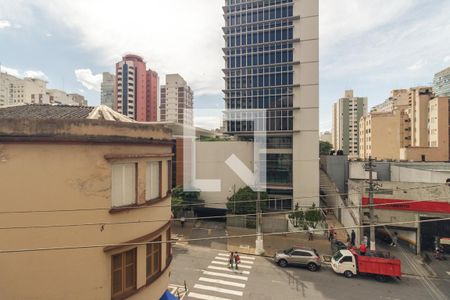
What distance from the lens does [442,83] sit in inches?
2697

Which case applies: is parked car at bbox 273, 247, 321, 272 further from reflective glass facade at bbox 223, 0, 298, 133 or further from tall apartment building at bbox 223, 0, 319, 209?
reflective glass facade at bbox 223, 0, 298, 133

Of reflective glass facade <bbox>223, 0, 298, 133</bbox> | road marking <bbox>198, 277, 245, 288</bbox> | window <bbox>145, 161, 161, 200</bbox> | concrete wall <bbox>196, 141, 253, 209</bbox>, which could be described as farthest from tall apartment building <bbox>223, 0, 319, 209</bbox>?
window <bbox>145, 161, 161, 200</bbox>

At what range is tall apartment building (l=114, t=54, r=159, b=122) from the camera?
74.3 m

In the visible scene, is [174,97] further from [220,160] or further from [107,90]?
[220,160]

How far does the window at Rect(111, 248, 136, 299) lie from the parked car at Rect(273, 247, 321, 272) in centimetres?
1459

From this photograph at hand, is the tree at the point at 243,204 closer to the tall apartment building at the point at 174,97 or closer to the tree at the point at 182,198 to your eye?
the tree at the point at 182,198

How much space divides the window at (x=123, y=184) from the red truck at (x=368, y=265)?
52.6 feet

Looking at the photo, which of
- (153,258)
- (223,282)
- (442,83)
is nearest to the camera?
(153,258)

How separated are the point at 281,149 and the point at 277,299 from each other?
22739 millimetres

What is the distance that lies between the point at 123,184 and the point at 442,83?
89843 mm

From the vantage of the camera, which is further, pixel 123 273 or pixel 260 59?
pixel 260 59

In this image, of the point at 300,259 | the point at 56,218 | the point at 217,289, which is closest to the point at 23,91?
the point at 217,289

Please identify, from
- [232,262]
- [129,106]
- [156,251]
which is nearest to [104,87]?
[129,106]

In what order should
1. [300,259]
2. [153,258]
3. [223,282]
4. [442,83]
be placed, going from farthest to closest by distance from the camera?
1. [442,83]
2. [300,259]
3. [223,282]
4. [153,258]
